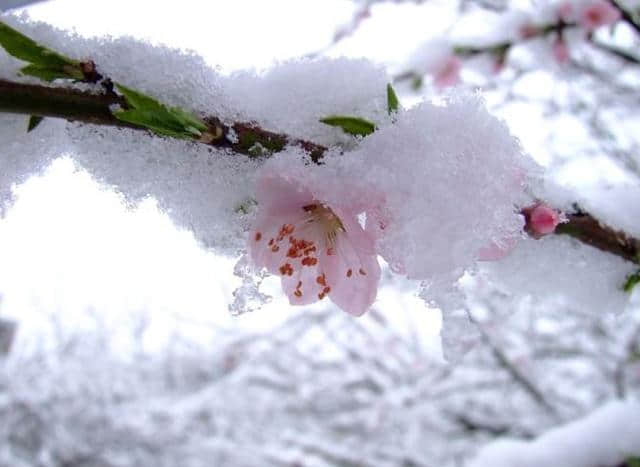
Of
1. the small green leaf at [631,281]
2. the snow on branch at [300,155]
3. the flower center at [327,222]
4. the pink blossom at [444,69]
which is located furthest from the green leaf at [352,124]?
the pink blossom at [444,69]

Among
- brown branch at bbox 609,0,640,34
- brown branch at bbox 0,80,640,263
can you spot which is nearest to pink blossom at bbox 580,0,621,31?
brown branch at bbox 609,0,640,34

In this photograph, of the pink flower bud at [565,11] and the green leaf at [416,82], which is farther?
the green leaf at [416,82]

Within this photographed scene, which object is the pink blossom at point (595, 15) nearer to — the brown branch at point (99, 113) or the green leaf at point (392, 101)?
the green leaf at point (392, 101)

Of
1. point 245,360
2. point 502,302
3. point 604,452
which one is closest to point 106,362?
point 245,360

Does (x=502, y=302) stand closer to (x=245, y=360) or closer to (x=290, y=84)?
(x=245, y=360)

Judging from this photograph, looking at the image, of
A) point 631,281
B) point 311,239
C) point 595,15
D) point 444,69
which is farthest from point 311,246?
point 444,69
